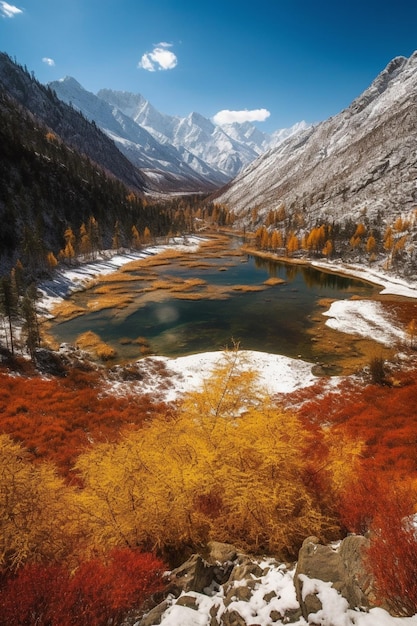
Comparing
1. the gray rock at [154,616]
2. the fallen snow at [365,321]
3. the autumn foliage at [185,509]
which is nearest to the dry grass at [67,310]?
the autumn foliage at [185,509]

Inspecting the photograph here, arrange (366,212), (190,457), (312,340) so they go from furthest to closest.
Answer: (366,212) → (312,340) → (190,457)

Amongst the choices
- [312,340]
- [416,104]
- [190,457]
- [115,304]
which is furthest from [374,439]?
[416,104]

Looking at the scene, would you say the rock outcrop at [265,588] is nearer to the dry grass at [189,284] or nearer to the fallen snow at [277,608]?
the fallen snow at [277,608]

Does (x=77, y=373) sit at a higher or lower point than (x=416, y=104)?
lower

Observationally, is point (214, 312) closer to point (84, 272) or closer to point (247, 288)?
point (247, 288)

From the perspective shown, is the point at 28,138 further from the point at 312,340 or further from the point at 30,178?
the point at 312,340

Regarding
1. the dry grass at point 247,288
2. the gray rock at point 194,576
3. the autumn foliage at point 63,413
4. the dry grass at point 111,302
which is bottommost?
the autumn foliage at point 63,413
